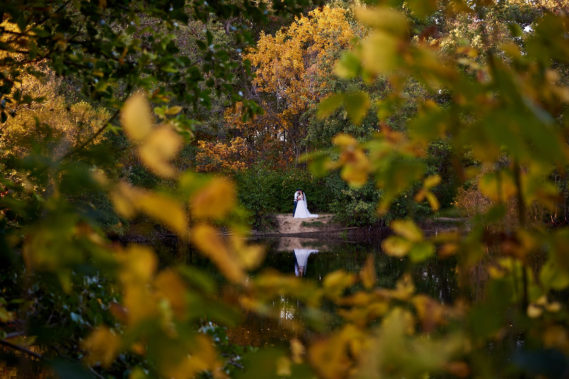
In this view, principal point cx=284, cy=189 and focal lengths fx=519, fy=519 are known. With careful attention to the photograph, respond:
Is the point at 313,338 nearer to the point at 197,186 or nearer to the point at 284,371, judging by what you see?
the point at 284,371

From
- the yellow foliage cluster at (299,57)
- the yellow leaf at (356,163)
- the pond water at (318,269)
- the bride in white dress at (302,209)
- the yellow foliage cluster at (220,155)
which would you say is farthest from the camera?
the yellow foliage cluster at (220,155)

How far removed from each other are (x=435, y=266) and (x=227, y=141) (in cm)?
1046

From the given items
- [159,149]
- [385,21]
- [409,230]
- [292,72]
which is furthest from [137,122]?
[292,72]

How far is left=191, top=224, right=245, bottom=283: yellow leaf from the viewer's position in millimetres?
451

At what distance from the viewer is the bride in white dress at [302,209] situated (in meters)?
16.8

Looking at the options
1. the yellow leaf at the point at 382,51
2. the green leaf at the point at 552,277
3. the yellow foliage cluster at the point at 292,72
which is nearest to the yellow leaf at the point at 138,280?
the yellow leaf at the point at 382,51

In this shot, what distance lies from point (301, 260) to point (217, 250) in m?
10.8

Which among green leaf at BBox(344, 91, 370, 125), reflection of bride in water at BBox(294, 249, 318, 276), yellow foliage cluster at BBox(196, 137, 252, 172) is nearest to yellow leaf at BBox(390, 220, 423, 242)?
green leaf at BBox(344, 91, 370, 125)

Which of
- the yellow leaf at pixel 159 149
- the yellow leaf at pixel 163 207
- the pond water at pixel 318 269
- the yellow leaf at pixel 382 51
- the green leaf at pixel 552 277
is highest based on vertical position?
the pond water at pixel 318 269

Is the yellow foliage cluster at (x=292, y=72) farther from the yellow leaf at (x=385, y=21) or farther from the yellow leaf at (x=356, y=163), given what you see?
the yellow leaf at (x=385, y=21)

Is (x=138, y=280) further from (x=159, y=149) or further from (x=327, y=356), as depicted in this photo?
(x=327, y=356)

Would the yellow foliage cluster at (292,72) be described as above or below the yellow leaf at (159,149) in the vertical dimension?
above

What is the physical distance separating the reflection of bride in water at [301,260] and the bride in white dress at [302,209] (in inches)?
159

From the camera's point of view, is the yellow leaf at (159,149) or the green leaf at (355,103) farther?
the green leaf at (355,103)
